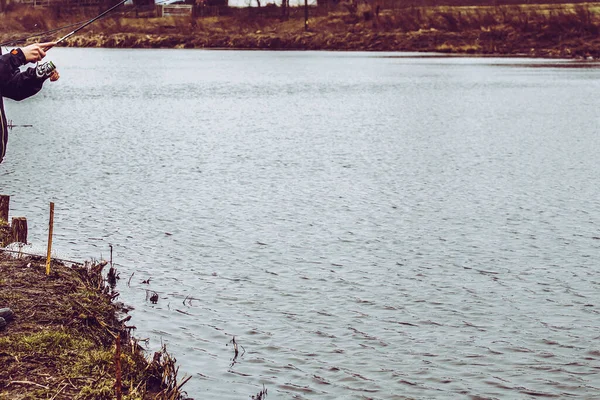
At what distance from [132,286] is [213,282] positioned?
104 cm

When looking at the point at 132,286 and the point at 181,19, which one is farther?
the point at 181,19

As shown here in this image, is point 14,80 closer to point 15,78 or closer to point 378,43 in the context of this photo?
point 15,78

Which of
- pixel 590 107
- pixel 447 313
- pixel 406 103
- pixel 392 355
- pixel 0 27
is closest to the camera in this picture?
pixel 392 355

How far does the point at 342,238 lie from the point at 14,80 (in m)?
7.47

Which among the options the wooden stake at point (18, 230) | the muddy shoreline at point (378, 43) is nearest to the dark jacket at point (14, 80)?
the wooden stake at point (18, 230)

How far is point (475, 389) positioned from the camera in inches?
344

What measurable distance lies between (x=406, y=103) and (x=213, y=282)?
2896 centimetres

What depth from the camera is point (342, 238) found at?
48.6 ft

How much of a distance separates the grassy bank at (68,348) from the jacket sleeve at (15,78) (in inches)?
80.9

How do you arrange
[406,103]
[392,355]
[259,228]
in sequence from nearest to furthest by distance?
[392,355], [259,228], [406,103]

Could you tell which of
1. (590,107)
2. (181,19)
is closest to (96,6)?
(181,19)

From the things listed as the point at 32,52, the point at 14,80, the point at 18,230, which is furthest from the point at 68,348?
the point at 18,230

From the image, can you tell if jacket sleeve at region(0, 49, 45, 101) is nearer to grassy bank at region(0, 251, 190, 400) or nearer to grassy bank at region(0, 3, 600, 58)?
grassy bank at region(0, 251, 190, 400)

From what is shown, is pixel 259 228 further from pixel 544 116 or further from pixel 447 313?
pixel 544 116
